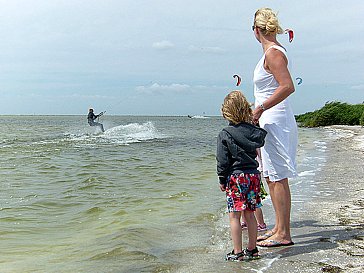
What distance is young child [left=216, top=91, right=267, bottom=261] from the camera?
12.8 ft

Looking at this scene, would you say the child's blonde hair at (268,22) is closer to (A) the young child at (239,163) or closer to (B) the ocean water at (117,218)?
(A) the young child at (239,163)

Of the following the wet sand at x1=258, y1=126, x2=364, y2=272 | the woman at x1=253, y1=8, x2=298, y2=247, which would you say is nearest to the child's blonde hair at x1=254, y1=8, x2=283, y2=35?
the woman at x1=253, y1=8, x2=298, y2=247

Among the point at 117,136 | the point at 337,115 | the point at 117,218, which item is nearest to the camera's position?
the point at 117,218

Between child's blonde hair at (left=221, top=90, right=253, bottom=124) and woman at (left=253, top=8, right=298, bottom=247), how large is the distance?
0.16 metres

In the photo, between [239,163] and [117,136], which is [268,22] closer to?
[239,163]

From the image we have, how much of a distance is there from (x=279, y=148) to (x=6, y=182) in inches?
322

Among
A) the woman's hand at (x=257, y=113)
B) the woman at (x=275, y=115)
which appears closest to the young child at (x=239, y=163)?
the woman's hand at (x=257, y=113)

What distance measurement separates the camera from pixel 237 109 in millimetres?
3959

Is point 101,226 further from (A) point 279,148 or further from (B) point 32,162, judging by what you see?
(B) point 32,162

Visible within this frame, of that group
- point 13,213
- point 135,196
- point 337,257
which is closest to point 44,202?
point 13,213

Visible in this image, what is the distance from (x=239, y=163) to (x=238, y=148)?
142 mm

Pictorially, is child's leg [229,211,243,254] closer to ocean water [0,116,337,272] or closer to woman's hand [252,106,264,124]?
ocean water [0,116,337,272]

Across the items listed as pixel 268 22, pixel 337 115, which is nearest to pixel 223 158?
pixel 268 22

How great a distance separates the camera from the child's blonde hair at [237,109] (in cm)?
396
